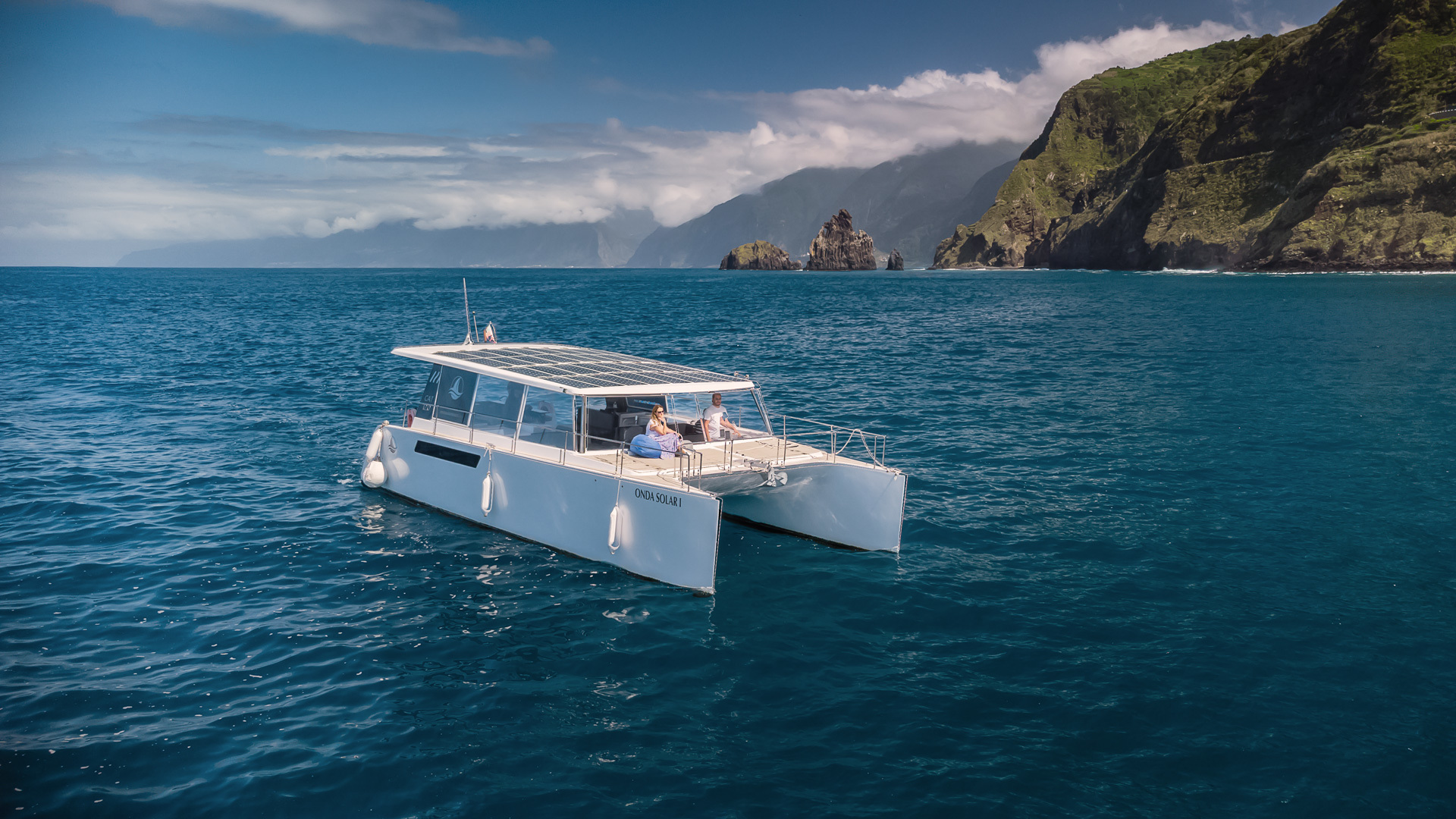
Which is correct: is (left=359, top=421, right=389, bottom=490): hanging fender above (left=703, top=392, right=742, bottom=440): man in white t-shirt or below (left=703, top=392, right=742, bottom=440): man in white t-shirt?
below

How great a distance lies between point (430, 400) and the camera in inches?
688

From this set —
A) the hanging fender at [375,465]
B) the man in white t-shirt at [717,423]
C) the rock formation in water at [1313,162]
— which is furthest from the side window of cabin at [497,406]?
the rock formation in water at [1313,162]

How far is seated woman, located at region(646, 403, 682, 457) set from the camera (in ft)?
47.3

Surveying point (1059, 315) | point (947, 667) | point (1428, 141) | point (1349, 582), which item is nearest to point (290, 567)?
point (947, 667)

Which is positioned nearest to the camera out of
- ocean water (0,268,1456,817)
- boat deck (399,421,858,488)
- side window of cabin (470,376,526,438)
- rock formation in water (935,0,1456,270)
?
ocean water (0,268,1456,817)

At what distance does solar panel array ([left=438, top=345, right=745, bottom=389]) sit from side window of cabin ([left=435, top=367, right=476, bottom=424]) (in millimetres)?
435

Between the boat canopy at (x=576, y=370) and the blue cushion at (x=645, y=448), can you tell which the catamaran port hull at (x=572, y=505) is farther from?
the boat canopy at (x=576, y=370)

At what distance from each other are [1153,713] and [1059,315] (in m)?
58.1

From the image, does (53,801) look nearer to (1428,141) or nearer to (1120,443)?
(1120,443)

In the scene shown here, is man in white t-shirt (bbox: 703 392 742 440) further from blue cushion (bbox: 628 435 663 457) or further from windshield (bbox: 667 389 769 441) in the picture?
blue cushion (bbox: 628 435 663 457)

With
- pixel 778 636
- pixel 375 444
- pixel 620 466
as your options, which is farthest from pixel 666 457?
pixel 375 444

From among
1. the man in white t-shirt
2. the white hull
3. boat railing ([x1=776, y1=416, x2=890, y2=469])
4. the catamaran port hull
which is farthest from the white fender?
boat railing ([x1=776, y1=416, x2=890, y2=469])

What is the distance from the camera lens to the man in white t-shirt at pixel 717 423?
604 inches

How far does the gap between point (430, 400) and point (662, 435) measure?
6.27 meters
